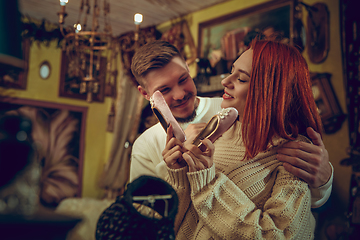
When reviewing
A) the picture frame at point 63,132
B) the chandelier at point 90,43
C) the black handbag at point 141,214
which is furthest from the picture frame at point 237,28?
the picture frame at point 63,132

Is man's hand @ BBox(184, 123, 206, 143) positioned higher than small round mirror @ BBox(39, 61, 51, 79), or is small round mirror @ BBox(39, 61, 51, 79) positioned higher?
small round mirror @ BBox(39, 61, 51, 79)

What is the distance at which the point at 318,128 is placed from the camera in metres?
0.77

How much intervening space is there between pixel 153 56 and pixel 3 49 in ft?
1.40

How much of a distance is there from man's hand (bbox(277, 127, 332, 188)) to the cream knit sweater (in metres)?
0.02

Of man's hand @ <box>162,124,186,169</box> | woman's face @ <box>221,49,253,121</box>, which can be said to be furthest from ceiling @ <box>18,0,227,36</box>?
man's hand @ <box>162,124,186,169</box>

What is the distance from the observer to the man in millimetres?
698

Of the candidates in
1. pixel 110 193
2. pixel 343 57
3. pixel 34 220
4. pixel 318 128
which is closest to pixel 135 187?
pixel 34 220

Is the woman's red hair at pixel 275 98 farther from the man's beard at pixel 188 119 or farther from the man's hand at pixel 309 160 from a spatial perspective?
the man's beard at pixel 188 119

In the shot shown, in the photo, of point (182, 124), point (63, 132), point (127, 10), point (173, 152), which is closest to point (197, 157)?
point (173, 152)

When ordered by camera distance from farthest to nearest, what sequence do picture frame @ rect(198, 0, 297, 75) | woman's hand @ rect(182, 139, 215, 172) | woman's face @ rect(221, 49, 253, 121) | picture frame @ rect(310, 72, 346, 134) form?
picture frame @ rect(198, 0, 297, 75) → picture frame @ rect(310, 72, 346, 134) → woman's face @ rect(221, 49, 253, 121) → woman's hand @ rect(182, 139, 215, 172)

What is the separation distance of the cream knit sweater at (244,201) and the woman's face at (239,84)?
15cm

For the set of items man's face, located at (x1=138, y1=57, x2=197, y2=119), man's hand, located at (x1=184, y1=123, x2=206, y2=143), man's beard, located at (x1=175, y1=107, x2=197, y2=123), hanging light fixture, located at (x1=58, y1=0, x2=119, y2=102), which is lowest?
man's hand, located at (x1=184, y1=123, x2=206, y2=143)

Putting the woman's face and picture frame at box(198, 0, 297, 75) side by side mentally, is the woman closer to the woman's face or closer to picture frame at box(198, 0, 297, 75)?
the woman's face

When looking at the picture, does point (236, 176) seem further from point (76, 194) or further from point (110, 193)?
point (76, 194)
